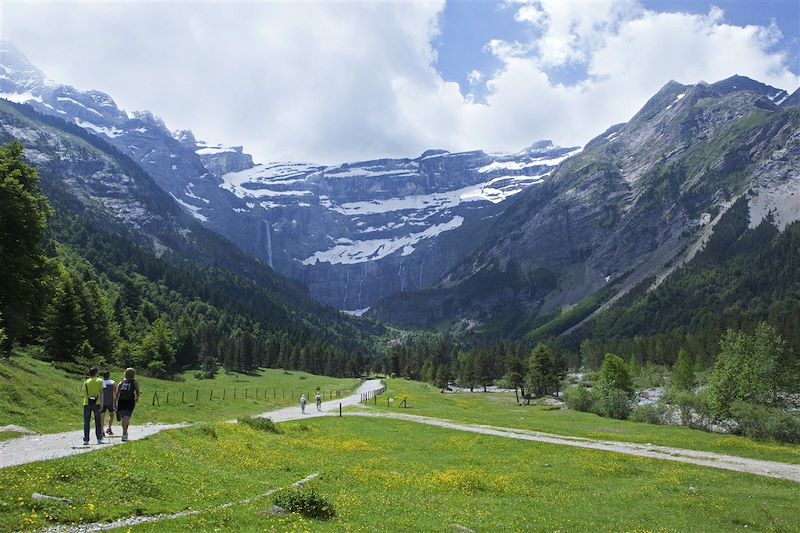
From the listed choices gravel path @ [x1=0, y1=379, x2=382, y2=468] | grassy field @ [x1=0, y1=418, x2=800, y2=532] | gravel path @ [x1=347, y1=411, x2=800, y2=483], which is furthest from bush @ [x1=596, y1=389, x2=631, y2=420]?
gravel path @ [x1=0, y1=379, x2=382, y2=468]

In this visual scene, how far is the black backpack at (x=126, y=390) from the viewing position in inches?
1102

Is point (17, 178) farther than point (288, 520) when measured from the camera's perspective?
Yes

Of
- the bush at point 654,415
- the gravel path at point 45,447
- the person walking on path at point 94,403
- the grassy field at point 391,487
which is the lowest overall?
the bush at point 654,415

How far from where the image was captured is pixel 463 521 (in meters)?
21.5

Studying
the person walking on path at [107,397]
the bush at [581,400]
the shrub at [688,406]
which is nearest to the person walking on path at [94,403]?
the person walking on path at [107,397]

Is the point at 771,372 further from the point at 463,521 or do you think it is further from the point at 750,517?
the point at 463,521

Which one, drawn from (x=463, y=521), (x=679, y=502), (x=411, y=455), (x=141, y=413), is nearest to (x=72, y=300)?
(x=141, y=413)

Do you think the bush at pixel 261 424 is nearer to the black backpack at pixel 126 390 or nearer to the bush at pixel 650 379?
the black backpack at pixel 126 390

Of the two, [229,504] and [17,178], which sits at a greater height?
[17,178]

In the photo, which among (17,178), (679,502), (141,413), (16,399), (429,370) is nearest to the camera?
(679,502)

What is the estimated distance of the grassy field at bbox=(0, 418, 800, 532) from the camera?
57.8 feet

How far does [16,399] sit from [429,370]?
168020 mm

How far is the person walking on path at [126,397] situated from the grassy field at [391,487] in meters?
1.75

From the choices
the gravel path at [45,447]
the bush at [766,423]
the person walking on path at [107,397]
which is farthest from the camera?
the bush at [766,423]
